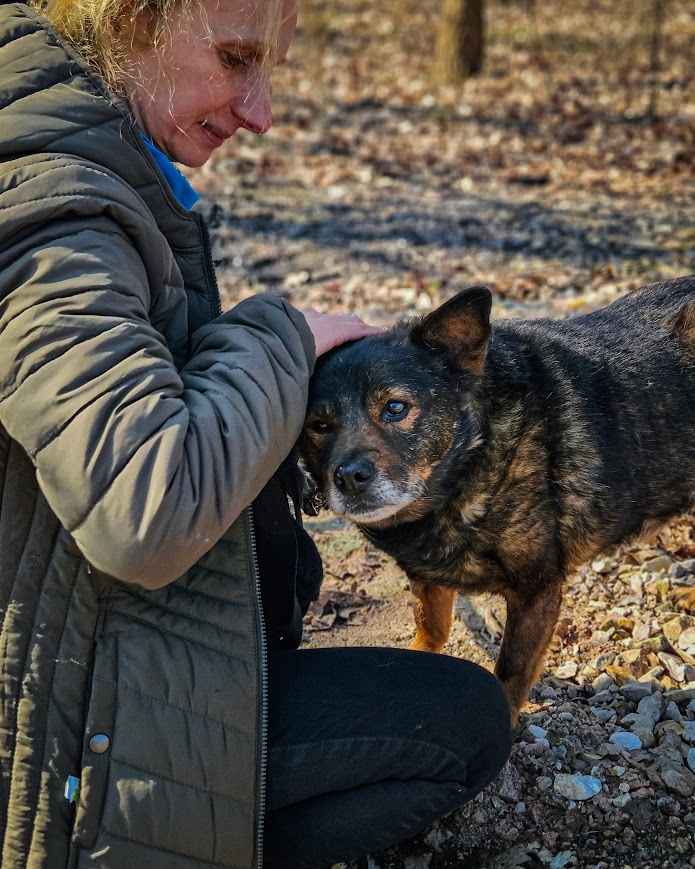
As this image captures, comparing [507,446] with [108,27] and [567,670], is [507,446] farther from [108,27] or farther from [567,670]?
[108,27]

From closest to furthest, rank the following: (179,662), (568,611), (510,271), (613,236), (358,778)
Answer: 1. (179,662)
2. (358,778)
3. (568,611)
4. (510,271)
5. (613,236)

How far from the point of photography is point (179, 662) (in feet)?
6.91

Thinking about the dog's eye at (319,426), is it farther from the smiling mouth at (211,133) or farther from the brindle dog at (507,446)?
the smiling mouth at (211,133)

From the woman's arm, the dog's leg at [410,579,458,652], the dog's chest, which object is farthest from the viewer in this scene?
the dog's leg at [410,579,458,652]

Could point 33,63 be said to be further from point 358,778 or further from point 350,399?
point 358,778

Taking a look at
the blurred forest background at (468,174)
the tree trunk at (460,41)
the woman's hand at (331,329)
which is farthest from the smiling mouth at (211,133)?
the tree trunk at (460,41)

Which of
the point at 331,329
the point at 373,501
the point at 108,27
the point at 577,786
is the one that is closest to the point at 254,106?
the point at 108,27

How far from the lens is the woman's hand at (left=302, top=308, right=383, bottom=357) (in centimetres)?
262

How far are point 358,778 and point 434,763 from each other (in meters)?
0.20

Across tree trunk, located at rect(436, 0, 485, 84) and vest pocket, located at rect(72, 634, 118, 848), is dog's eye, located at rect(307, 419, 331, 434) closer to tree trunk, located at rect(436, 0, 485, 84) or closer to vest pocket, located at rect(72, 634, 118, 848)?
vest pocket, located at rect(72, 634, 118, 848)

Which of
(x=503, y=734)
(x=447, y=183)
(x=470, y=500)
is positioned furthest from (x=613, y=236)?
(x=503, y=734)

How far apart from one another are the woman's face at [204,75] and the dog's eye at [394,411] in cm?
97

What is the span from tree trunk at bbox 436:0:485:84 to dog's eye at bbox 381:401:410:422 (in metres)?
10.8

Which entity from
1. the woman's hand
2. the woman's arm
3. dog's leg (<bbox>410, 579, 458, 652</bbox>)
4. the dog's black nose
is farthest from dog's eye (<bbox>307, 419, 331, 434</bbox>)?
the woman's arm
